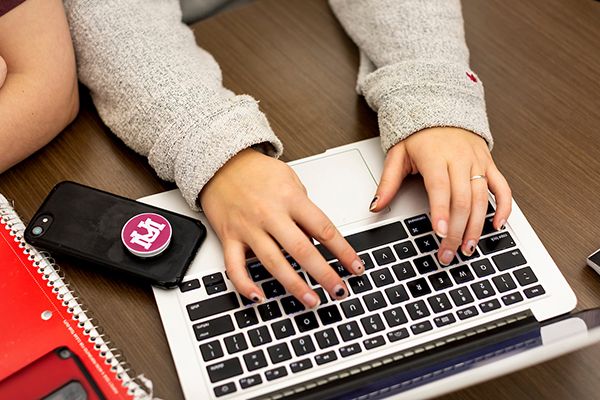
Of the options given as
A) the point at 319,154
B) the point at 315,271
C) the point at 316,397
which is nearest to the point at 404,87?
the point at 319,154

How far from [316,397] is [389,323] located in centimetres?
10

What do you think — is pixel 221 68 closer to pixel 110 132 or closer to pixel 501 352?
pixel 110 132

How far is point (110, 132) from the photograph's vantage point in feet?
2.22

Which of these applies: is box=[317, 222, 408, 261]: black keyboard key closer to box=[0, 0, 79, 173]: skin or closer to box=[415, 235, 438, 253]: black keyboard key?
box=[415, 235, 438, 253]: black keyboard key

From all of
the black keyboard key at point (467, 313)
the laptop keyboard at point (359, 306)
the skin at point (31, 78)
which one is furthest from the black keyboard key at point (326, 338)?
the skin at point (31, 78)

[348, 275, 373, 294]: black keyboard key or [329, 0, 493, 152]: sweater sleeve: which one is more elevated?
[329, 0, 493, 152]: sweater sleeve

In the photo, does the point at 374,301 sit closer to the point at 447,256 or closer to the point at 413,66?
the point at 447,256

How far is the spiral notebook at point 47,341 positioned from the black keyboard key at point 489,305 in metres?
0.28

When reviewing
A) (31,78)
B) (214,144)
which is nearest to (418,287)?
(214,144)

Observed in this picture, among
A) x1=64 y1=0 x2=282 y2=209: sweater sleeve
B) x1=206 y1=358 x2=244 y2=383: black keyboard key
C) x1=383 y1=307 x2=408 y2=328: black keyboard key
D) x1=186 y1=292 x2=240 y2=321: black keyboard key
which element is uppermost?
x1=64 y1=0 x2=282 y2=209: sweater sleeve

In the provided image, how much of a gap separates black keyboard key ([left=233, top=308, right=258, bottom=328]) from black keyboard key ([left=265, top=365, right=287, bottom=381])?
45 mm

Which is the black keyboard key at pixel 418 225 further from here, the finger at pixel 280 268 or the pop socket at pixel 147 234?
the pop socket at pixel 147 234

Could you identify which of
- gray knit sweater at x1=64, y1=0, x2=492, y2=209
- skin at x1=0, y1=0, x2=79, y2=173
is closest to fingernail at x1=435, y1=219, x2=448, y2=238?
gray knit sweater at x1=64, y1=0, x2=492, y2=209

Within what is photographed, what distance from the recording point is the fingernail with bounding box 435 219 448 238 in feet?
1.90
